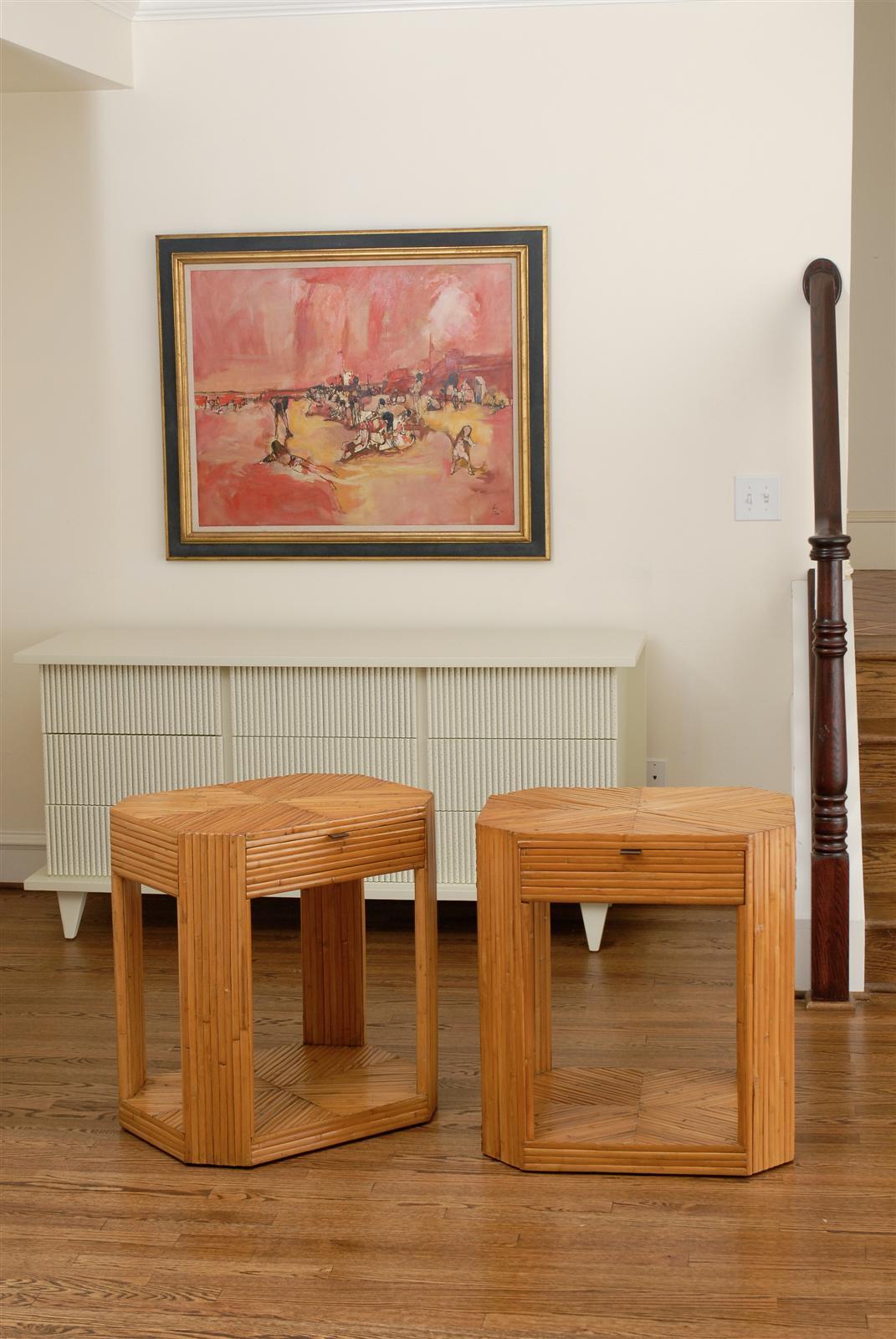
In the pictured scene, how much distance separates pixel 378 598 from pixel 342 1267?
230 centimetres

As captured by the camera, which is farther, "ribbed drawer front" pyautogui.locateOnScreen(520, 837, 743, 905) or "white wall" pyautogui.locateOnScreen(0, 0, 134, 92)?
"white wall" pyautogui.locateOnScreen(0, 0, 134, 92)

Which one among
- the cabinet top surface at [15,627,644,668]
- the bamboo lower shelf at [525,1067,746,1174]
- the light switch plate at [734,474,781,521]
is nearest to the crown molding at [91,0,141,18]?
the cabinet top surface at [15,627,644,668]

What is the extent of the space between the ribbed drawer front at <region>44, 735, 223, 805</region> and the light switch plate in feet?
5.18

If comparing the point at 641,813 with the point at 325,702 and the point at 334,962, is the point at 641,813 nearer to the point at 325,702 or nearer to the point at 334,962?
the point at 334,962

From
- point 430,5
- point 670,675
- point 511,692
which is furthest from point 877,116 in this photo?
point 511,692

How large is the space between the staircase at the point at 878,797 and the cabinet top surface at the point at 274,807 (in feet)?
4.23

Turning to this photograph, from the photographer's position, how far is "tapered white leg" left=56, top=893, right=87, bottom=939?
386 cm

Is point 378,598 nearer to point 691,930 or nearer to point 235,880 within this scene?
point 691,930

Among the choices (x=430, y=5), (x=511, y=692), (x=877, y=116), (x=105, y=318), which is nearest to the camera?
(x=511, y=692)

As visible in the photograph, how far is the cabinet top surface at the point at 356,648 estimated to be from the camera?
3.62m

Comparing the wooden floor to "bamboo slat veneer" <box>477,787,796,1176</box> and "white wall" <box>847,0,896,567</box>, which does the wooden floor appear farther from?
"white wall" <box>847,0,896,567</box>

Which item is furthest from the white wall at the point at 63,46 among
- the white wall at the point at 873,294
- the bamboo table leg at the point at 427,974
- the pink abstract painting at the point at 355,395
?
the white wall at the point at 873,294

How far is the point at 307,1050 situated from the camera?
2938mm

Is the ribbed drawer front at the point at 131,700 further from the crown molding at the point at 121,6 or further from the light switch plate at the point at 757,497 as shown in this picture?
the crown molding at the point at 121,6
